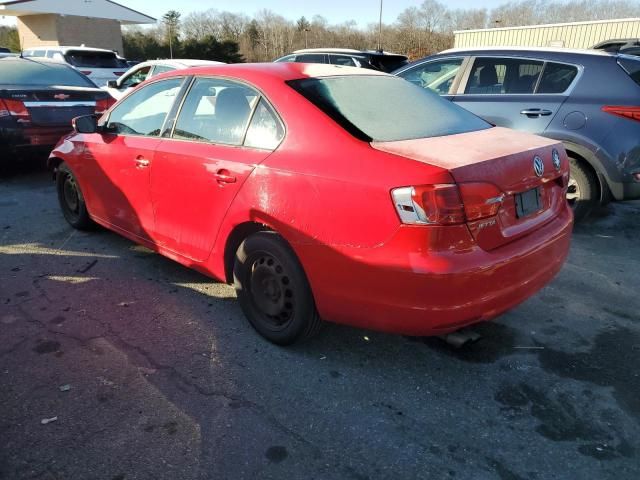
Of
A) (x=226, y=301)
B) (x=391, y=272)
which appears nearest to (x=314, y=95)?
(x=391, y=272)

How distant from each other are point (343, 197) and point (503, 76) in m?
3.83

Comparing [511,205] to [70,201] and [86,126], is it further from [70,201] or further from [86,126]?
[70,201]

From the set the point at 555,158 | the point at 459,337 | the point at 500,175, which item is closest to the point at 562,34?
the point at 555,158

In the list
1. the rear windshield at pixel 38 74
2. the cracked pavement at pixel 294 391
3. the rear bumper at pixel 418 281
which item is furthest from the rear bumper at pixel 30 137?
the rear bumper at pixel 418 281

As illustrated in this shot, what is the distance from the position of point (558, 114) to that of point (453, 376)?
10.8ft

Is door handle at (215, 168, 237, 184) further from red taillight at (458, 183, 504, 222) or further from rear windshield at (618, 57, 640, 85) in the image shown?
rear windshield at (618, 57, 640, 85)

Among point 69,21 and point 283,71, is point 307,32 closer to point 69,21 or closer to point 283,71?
point 69,21

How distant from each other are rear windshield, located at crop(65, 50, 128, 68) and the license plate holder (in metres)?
15.5

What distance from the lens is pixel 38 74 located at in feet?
24.3

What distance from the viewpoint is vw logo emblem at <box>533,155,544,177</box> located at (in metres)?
2.70

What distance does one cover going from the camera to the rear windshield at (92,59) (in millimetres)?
15047

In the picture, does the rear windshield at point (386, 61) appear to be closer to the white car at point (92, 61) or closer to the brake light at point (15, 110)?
the brake light at point (15, 110)

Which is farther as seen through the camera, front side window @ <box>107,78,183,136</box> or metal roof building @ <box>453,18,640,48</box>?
metal roof building @ <box>453,18,640,48</box>

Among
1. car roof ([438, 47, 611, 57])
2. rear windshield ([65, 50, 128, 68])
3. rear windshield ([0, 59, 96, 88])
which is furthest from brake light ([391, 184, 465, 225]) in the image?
rear windshield ([65, 50, 128, 68])
